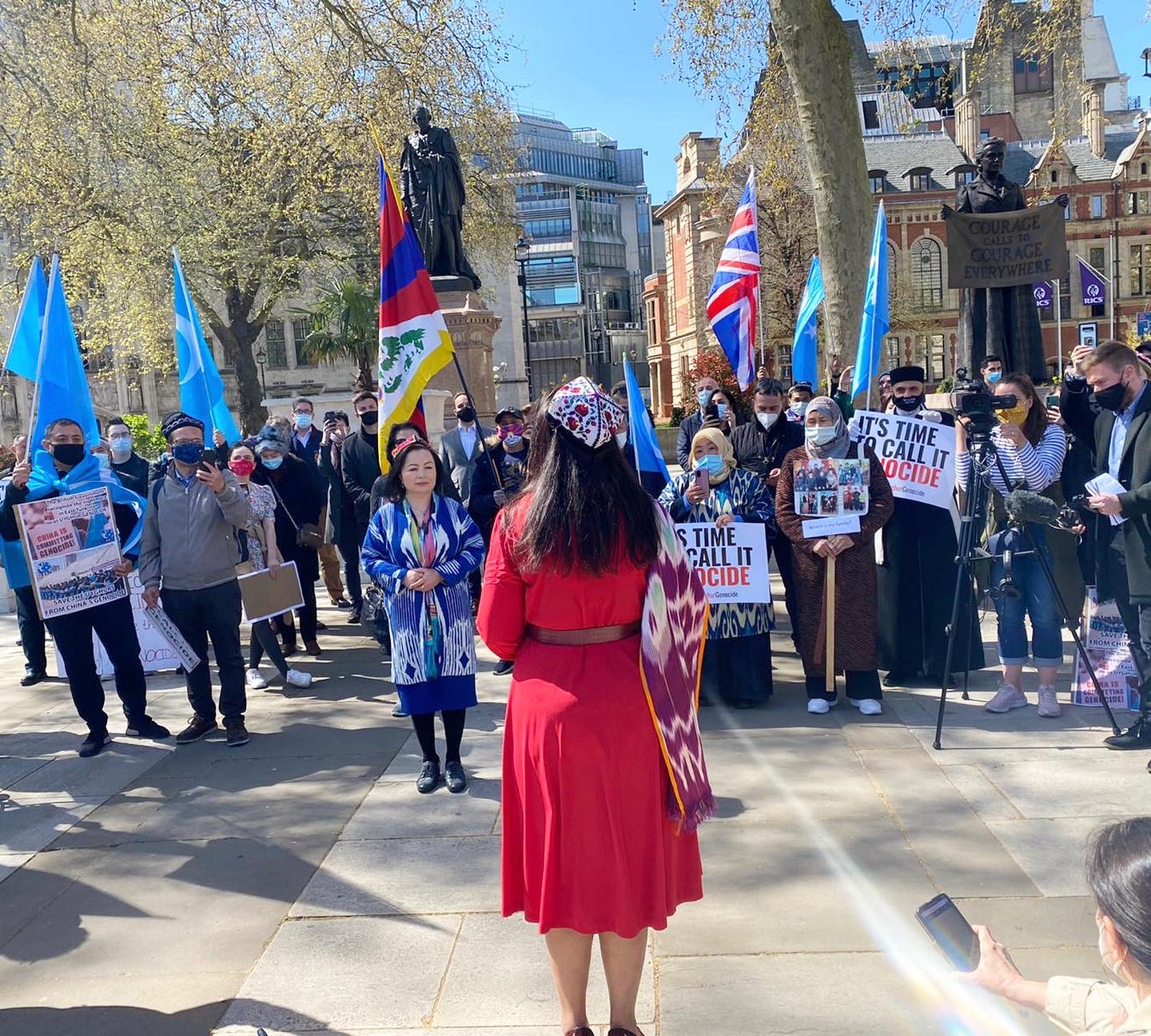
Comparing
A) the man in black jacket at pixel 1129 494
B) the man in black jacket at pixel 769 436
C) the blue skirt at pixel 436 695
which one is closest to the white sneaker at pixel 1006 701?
the man in black jacket at pixel 1129 494

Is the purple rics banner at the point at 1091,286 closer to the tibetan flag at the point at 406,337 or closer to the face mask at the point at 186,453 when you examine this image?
the tibetan flag at the point at 406,337

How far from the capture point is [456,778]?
18.1 ft

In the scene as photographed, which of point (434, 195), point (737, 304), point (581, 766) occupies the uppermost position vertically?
point (434, 195)

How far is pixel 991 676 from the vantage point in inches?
291

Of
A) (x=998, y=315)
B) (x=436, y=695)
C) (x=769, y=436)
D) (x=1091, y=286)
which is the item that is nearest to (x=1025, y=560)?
(x=769, y=436)

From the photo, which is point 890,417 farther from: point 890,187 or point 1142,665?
point 890,187

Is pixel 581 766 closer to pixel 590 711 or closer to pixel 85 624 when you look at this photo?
pixel 590 711

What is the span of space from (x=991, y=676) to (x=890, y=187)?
5800 cm

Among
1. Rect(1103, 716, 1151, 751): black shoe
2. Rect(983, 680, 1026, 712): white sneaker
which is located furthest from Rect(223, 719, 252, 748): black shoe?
Rect(1103, 716, 1151, 751): black shoe

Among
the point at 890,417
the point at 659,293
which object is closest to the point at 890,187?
the point at 659,293

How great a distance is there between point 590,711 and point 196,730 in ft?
15.2

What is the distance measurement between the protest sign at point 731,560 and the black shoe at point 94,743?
383cm

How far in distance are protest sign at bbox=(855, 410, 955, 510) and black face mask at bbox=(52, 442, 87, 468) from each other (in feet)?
16.6

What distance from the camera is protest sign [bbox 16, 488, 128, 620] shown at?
6371 millimetres
